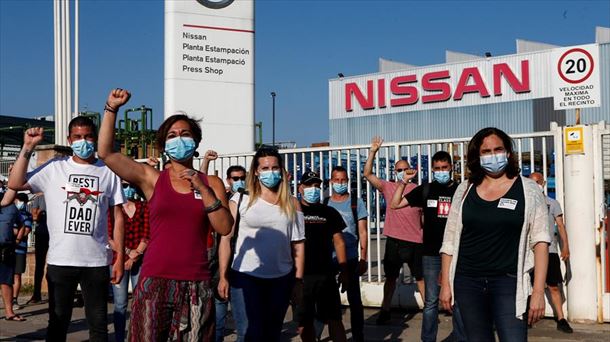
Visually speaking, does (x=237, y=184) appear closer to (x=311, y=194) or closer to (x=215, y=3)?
(x=311, y=194)

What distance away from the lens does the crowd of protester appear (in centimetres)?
454

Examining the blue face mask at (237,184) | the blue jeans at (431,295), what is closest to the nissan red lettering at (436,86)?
the blue face mask at (237,184)

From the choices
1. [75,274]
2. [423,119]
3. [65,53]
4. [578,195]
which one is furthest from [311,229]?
[423,119]

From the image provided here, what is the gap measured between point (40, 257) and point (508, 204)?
371 inches

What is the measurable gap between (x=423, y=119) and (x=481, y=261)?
4164 centimetres

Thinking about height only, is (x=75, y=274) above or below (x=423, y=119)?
below

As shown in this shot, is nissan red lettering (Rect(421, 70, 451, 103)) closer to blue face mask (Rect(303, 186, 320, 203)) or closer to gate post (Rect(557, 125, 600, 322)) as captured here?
gate post (Rect(557, 125, 600, 322))

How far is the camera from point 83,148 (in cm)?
601

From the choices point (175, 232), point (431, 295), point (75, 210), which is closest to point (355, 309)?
point (431, 295)

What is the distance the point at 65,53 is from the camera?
676 inches

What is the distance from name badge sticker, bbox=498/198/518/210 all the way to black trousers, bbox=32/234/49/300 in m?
9.10

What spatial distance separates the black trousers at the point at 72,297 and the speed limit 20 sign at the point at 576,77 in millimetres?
5872

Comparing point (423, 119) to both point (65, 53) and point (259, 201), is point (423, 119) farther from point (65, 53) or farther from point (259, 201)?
point (259, 201)

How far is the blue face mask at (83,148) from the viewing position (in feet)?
19.7
